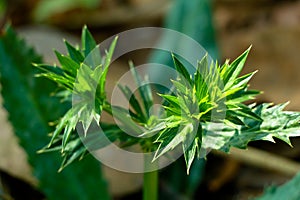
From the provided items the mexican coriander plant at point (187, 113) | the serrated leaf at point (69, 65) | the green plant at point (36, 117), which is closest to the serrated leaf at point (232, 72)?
the mexican coriander plant at point (187, 113)

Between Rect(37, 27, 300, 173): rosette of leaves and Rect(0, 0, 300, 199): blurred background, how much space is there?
547 mm

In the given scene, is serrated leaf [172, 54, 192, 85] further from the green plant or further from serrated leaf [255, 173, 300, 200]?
the green plant

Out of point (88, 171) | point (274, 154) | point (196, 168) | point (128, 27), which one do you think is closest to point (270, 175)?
point (274, 154)

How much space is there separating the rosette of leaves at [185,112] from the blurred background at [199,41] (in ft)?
1.79

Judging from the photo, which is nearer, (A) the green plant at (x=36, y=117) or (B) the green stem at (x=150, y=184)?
(B) the green stem at (x=150, y=184)

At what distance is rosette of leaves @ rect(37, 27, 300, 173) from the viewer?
859 millimetres

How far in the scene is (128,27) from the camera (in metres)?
2.68

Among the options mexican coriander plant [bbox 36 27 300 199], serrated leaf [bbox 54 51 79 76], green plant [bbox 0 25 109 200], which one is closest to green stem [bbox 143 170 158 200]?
mexican coriander plant [bbox 36 27 300 199]

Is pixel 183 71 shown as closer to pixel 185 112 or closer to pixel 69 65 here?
pixel 185 112

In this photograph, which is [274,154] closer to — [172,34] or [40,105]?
[172,34]

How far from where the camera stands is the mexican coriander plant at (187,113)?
0.86 m

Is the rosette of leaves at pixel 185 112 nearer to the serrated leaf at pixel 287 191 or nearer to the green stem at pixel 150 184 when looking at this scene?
the green stem at pixel 150 184

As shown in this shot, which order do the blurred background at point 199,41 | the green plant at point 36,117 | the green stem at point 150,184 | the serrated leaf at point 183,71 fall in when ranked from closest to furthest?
the serrated leaf at point 183,71 < the green stem at point 150,184 < the green plant at point 36,117 < the blurred background at point 199,41

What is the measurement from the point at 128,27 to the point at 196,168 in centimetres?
105
